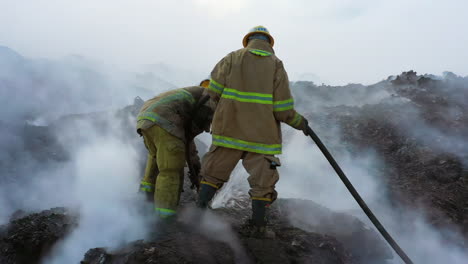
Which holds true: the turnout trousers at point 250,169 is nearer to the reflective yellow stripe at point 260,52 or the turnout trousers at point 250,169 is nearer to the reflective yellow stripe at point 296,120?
the reflective yellow stripe at point 296,120

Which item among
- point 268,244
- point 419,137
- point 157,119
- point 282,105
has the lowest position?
point 268,244

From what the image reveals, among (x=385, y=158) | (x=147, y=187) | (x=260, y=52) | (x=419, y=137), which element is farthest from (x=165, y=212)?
(x=419, y=137)

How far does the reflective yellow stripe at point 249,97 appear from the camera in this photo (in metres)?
2.97

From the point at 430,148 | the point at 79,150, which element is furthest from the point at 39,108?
the point at 430,148

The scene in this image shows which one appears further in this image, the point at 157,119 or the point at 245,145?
the point at 157,119

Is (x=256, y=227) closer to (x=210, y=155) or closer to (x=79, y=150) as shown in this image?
(x=210, y=155)

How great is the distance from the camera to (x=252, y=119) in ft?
9.75

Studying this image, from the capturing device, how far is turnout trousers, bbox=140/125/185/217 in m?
3.24

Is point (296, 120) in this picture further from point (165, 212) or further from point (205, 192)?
point (165, 212)

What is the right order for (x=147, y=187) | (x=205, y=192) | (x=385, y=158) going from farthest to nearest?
(x=385, y=158) < (x=147, y=187) < (x=205, y=192)

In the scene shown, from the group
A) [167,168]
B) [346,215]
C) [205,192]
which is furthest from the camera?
[346,215]

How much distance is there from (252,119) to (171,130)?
874 mm

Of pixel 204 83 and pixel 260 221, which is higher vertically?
pixel 204 83

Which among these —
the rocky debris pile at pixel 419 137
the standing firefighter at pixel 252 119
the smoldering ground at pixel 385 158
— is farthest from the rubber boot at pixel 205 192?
the rocky debris pile at pixel 419 137
